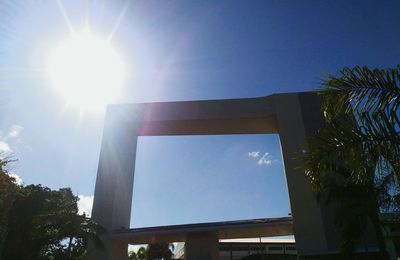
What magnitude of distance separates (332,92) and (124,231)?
2163 cm

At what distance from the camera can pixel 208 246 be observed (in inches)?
913

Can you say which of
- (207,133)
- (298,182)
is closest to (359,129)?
(298,182)

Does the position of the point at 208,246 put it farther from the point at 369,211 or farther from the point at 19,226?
the point at 19,226

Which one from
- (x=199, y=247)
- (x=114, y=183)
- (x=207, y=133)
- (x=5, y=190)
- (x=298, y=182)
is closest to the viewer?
(x=5, y=190)

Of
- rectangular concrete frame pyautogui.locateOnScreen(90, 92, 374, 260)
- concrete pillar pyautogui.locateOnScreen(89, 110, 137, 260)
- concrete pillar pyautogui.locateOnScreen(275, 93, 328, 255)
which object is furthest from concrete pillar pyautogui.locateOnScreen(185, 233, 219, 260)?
concrete pillar pyautogui.locateOnScreen(275, 93, 328, 255)

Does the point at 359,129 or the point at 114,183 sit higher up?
the point at 114,183

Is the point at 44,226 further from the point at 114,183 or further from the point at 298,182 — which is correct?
the point at 298,182

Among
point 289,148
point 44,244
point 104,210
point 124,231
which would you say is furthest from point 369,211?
point 44,244

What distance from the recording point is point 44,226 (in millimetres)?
22328

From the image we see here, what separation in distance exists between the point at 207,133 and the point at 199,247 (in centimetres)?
1074

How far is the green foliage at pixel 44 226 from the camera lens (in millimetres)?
20938

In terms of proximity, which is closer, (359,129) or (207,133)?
(359,129)

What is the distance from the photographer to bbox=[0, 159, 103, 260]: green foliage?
20.9 metres

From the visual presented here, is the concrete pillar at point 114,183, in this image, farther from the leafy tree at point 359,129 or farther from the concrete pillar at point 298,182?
the leafy tree at point 359,129
